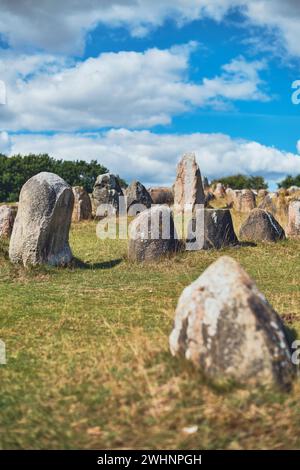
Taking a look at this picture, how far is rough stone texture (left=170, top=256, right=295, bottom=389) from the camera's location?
5812 mm

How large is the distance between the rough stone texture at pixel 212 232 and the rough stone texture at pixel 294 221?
414cm

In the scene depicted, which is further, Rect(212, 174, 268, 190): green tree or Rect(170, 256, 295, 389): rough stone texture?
Rect(212, 174, 268, 190): green tree

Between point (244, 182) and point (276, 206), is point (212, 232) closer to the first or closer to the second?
point (276, 206)

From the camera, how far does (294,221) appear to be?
71.4 feet

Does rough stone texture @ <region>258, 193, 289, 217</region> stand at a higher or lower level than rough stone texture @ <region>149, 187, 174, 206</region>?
lower

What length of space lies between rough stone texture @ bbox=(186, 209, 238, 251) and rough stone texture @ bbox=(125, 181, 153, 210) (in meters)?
13.3

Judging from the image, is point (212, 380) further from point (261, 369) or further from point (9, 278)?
point (9, 278)

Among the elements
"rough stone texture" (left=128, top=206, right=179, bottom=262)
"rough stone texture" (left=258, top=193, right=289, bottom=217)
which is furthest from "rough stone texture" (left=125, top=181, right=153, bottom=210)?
"rough stone texture" (left=128, top=206, right=179, bottom=262)

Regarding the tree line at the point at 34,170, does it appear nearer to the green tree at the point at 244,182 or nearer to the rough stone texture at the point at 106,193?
the green tree at the point at 244,182

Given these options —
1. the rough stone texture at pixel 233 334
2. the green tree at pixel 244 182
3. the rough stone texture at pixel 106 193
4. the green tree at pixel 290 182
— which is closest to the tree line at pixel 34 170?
the green tree at pixel 244 182

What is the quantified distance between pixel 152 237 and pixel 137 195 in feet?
48.9

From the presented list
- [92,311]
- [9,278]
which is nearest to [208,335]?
[92,311]

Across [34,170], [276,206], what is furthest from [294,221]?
[34,170]

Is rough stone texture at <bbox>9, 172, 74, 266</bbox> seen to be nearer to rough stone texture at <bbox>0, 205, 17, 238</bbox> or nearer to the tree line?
rough stone texture at <bbox>0, 205, 17, 238</bbox>
